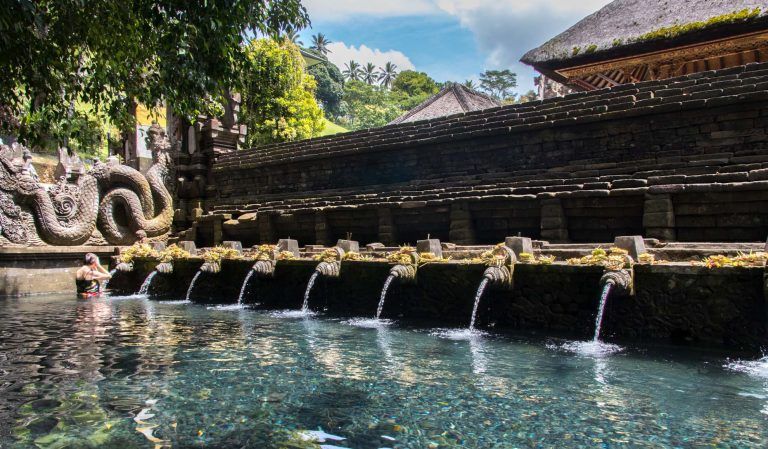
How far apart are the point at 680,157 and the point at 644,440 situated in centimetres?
690

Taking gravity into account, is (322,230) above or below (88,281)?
above

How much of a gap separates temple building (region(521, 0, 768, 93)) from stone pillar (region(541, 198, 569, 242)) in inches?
273

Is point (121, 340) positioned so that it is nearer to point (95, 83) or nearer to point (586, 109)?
point (95, 83)

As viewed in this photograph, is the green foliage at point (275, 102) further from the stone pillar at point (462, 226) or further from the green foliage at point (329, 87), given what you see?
the green foliage at point (329, 87)

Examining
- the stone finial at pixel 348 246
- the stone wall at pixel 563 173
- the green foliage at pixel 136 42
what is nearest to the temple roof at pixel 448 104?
the stone wall at pixel 563 173

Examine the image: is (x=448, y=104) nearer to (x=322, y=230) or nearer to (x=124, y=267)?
(x=322, y=230)

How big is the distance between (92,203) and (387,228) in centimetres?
862

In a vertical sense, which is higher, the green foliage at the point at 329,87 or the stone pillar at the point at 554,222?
the green foliage at the point at 329,87

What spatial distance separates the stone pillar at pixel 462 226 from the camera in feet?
35.1

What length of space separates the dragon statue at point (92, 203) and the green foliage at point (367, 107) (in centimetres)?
3126

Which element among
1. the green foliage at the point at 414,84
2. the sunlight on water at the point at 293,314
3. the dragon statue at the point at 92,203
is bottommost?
the sunlight on water at the point at 293,314

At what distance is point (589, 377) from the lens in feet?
16.8

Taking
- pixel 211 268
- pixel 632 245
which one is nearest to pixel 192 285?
pixel 211 268

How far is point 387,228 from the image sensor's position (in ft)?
39.5
